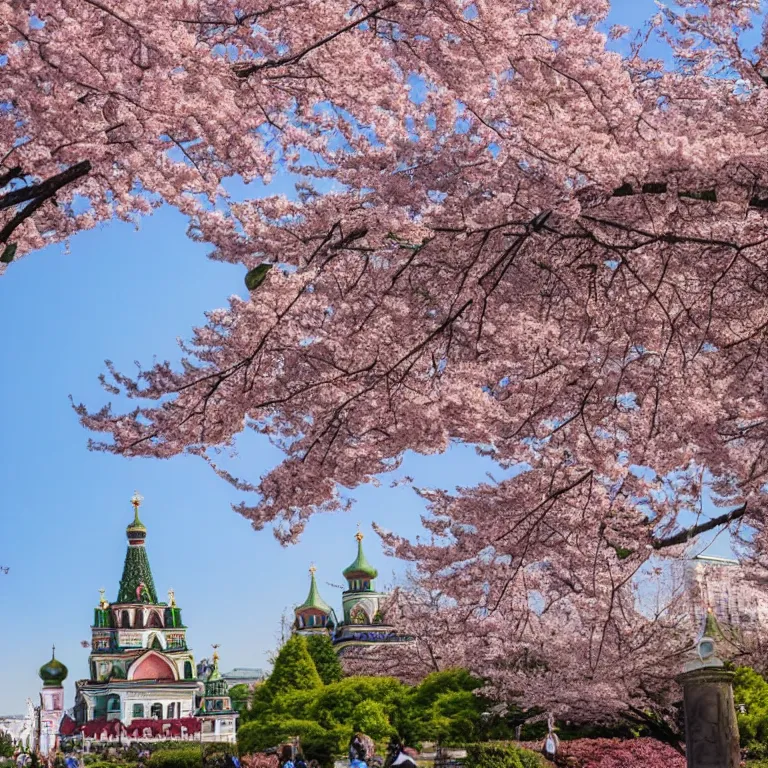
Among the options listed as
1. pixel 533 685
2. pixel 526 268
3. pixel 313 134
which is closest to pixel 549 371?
pixel 526 268

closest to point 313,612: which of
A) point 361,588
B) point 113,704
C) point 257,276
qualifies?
point 361,588

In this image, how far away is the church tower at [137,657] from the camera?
9519 centimetres

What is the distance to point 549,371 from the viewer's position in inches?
351

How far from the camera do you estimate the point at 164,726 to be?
86500 mm

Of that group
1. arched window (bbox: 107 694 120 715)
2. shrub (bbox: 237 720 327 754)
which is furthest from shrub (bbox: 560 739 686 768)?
arched window (bbox: 107 694 120 715)

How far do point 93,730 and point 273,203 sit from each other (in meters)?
87.7

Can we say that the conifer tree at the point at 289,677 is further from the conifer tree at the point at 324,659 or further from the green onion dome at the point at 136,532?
the green onion dome at the point at 136,532

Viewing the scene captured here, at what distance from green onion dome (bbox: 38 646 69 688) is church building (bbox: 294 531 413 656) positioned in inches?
756

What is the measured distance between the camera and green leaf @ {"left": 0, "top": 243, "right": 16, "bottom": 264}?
8.37 metres

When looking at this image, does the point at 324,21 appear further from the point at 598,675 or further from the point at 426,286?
the point at 598,675

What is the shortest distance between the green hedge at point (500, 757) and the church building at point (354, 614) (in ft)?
187

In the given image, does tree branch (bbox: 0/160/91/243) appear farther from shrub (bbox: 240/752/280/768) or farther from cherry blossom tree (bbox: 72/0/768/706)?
shrub (bbox: 240/752/280/768)

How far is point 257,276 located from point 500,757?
15.4m

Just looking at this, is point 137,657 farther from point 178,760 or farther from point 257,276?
point 257,276
